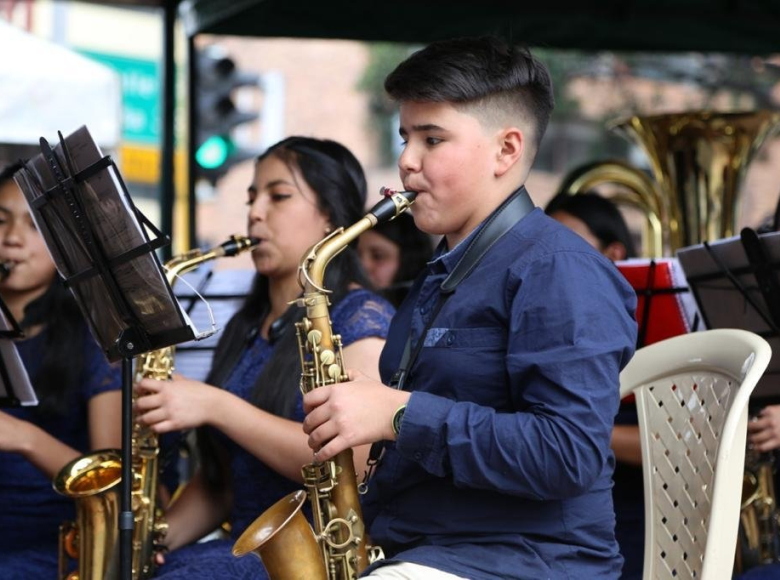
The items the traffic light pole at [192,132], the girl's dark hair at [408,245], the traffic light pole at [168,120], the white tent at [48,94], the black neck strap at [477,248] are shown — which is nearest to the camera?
the black neck strap at [477,248]

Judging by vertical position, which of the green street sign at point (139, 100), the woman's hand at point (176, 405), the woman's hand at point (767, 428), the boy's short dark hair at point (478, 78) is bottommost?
the woman's hand at point (767, 428)

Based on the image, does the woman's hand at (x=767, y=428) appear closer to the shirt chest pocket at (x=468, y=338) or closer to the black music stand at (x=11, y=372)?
the shirt chest pocket at (x=468, y=338)

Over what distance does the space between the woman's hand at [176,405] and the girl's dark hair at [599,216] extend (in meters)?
2.13

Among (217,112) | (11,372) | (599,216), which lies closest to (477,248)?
(11,372)

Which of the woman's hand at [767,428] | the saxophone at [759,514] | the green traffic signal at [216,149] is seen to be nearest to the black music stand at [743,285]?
the woman's hand at [767,428]

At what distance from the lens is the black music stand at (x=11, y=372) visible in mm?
3197

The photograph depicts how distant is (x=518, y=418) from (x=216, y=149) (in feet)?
18.8

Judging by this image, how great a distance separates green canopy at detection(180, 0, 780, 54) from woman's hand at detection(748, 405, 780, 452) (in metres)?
2.63

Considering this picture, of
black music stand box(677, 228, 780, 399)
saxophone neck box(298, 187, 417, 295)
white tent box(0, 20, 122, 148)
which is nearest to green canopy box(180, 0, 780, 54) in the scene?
white tent box(0, 20, 122, 148)

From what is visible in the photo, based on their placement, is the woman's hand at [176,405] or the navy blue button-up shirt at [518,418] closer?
the navy blue button-up shirt at [518,418]

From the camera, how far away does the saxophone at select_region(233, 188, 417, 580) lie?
101 inches

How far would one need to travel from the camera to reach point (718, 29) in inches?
241

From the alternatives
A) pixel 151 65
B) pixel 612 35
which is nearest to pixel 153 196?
pixel 151 65

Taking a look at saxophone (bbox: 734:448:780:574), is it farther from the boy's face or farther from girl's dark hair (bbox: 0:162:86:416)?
girl's dark hair (bbox: 0:162:86:416)
